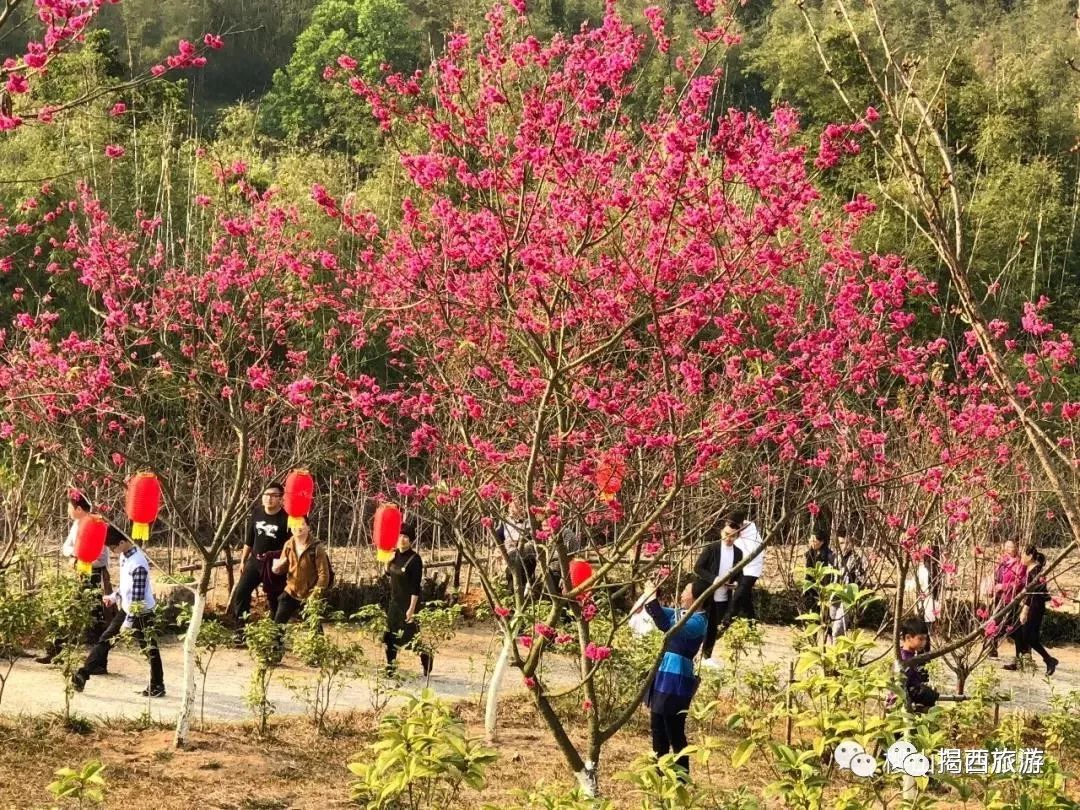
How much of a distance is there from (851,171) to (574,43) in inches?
738

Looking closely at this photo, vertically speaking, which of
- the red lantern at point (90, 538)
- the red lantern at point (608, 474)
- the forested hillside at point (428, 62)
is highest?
the forested hillside at point (428, 62)

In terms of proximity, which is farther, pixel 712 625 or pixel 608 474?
pixel 712 625

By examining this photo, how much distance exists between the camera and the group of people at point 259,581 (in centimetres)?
807

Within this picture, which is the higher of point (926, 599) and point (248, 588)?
point (926, 599)

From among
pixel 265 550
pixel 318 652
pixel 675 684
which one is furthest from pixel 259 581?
pixel 675 684

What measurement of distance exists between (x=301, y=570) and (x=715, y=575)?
2.76 meters

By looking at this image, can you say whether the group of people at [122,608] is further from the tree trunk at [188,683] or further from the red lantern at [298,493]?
the red lantern at [298,493]

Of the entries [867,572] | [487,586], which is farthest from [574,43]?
[867,572]

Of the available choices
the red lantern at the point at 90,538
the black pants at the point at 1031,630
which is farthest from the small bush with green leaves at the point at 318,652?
the black pants at the point at 1031,630

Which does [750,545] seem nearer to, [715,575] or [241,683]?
[715,575]

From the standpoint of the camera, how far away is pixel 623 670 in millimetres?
8094

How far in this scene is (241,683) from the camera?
8.98 meters

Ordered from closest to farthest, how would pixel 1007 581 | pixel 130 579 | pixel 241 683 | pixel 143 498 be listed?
1. pixel 143 498
2. pixel 130 579
3. pixel 1007 581
4. pixel 241 683

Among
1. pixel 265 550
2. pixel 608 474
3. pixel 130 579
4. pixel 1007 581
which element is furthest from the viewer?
pixel 265 550
